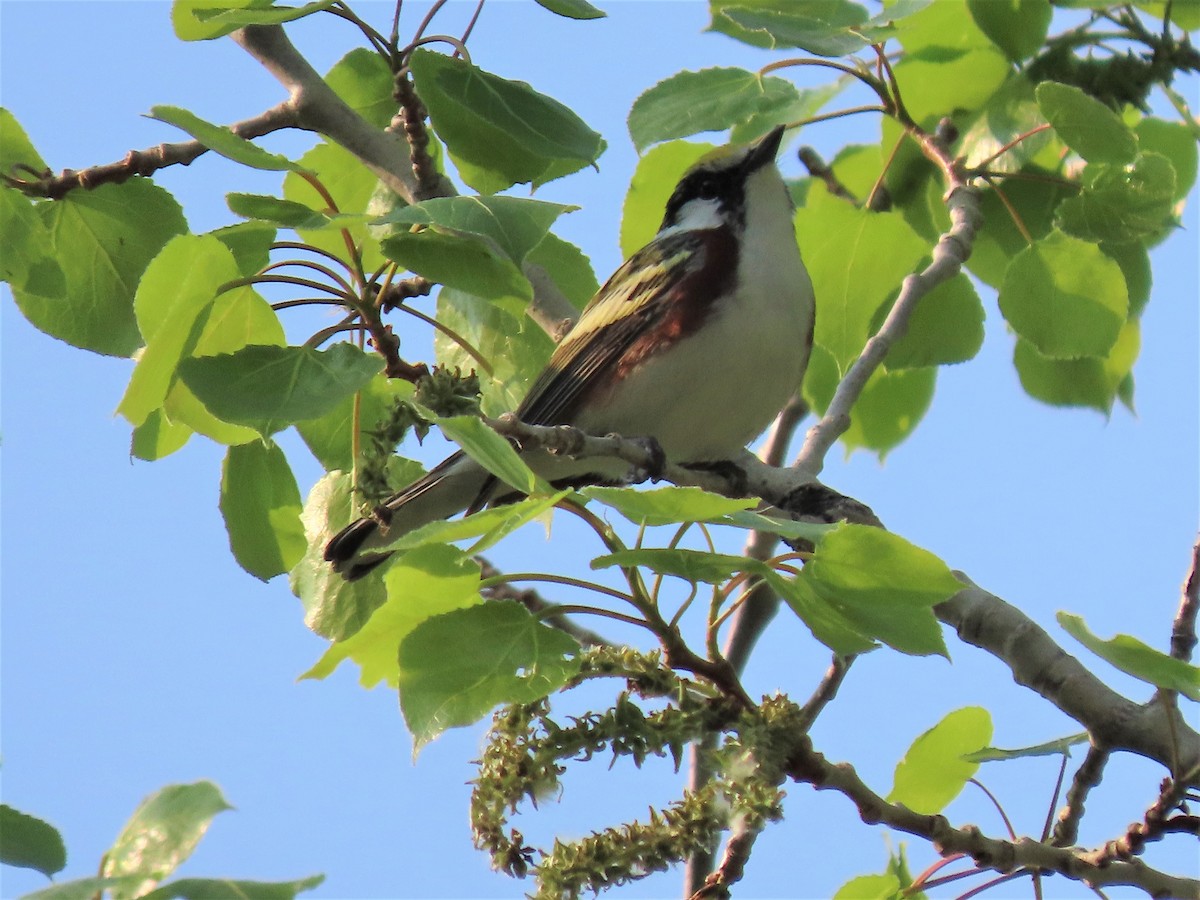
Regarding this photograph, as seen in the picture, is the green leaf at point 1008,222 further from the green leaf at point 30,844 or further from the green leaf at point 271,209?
the green leaf at point 30,844

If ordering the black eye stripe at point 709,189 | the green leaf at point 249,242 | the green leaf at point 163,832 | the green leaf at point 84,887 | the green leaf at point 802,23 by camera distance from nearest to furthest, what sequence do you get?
the green leaf at point 84,887
the green leaf at point 163,832
the green leaf at point 249,242
the green leaf at point 802,23
the black eye stripe at point 709,189

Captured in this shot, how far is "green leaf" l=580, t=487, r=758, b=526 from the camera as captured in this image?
72.2 inches

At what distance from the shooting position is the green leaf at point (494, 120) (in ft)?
9.31

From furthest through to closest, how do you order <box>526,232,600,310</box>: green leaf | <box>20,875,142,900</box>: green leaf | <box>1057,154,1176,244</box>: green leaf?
<box>526,232,600,310</box>: green leaf < <box>1057,154,1176,244</box>: green leaf < <box>20,875,142,900</box>: green leaf

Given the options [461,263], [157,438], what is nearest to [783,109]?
[461,263]

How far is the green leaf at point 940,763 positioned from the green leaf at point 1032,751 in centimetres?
8

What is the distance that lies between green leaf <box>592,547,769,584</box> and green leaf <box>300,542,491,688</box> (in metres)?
0.29

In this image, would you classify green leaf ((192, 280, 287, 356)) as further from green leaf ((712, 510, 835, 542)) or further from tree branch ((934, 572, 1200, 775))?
tree branch ((934, 572, 1200, 775))

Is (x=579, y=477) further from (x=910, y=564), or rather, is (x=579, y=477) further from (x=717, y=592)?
(x=910, y=564)

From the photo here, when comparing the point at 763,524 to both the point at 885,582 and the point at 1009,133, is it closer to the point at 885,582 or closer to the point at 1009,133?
the point at 885,582

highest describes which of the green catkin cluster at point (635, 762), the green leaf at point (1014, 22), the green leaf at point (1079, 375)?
the green leaf at point (1014, 22)

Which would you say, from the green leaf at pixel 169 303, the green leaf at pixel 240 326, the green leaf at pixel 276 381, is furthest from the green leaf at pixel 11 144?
the green leaf at pixel 276 381

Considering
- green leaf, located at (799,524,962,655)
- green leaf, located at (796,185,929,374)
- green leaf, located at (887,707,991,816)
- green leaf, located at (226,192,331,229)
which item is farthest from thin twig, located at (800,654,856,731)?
green leaf, located at (226,192,331,229)

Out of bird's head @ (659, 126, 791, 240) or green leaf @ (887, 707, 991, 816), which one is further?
bird's head @ (659, 126, 791, 240)
